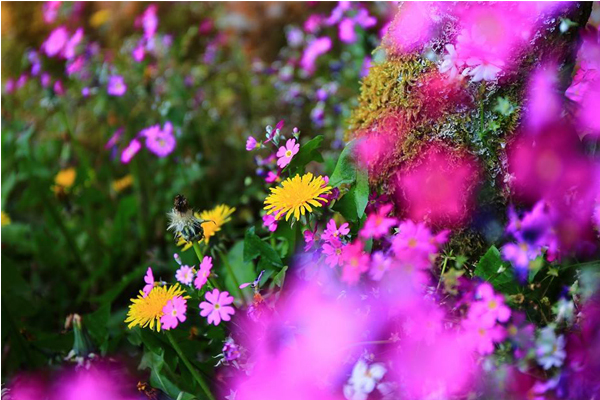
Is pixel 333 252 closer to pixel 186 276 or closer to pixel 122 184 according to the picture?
pixel 186 276

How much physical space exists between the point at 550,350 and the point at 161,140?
1.45 metres

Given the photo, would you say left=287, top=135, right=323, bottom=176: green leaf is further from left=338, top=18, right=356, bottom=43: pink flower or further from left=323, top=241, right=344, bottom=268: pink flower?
left=338, top=18, right=356, bottom=43: pink flower

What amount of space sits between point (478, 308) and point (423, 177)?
0.43 meters

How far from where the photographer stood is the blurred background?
6.57 feet

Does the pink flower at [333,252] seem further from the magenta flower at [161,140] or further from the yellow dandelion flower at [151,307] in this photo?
the magenta flower at [161,140]

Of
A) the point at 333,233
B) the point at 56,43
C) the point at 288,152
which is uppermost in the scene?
the point at 56,43

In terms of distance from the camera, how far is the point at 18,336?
1675mm

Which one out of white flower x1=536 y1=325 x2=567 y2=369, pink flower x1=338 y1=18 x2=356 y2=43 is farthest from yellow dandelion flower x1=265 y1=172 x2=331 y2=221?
pink flower x1=338 y1=18 x2=356 y2=43

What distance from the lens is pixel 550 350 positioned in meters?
0.94

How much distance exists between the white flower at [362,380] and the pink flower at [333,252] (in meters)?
0.20

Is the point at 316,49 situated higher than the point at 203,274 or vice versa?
the point at 203,274

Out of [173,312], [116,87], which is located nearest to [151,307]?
[173,312]

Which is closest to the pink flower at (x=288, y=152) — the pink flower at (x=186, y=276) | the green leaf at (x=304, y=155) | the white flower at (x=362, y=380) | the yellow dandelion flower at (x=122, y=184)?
the green leaf at (x=304, y=155)

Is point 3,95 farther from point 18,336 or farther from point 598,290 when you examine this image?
point 598,290
